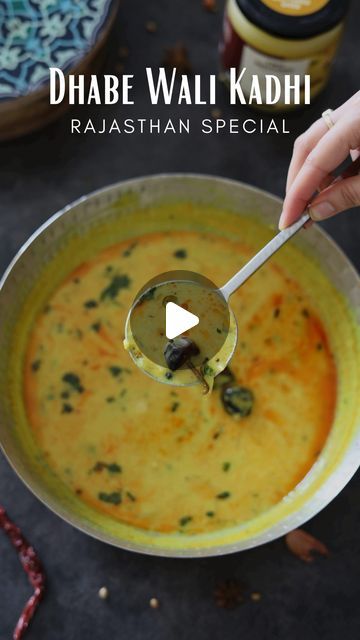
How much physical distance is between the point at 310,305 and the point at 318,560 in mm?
436

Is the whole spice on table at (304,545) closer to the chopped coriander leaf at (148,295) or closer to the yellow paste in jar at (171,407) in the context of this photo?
the yellow paste in jar at (171,407)

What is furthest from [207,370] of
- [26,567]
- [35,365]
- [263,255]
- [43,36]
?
[43,36]

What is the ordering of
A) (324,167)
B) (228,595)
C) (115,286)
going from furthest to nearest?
1. (115,286)
2. (228,595)
3. (324,167)

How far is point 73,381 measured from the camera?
1385 mm

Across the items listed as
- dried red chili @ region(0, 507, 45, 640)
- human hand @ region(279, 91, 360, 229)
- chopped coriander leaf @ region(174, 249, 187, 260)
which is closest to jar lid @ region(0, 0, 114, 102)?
chopped coriander leaf @ region(174, 249, 187, 260)

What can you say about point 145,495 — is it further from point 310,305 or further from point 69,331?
point 310,305

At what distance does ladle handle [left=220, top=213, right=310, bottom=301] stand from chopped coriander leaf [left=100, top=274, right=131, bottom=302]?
28 centimetres

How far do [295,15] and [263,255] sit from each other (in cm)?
45

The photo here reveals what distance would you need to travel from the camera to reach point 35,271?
1.41 metres

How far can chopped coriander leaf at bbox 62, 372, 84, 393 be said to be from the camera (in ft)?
4.54

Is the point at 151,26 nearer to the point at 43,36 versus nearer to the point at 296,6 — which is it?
the point at 43,36

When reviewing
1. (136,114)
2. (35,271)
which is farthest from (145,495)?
(136,114)

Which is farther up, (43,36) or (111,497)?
(43,36)

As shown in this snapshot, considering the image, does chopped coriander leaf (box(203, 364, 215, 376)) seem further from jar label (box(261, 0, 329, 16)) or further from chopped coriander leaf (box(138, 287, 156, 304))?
jar label (box(261, 0, 329, 16))
